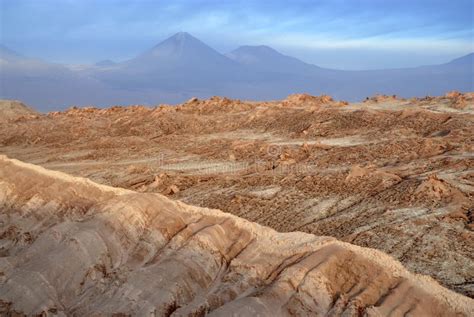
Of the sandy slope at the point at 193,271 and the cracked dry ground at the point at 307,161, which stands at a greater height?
the sandy slope at the point at 193,271

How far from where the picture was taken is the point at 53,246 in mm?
6344

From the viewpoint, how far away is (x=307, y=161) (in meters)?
15.7

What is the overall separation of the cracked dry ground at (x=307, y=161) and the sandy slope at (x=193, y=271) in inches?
111

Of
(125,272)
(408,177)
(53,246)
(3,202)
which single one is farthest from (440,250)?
(3,202)

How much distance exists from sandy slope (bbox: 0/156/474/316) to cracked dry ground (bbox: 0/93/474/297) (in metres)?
2.82

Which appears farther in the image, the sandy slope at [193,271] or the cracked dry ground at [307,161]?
the cracked dry ground at [307,161]

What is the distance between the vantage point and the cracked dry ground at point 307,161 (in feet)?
32.8

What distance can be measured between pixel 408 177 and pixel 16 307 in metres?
9.67

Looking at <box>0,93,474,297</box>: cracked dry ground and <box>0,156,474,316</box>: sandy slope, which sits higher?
<box>0,156,474,316</box>: sandy slope

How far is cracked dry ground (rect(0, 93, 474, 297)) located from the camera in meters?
9.98

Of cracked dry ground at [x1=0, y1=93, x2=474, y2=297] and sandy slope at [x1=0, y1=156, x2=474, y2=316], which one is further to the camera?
cracked dry ground at [x1=0, y1=93, x2=474, y2=297]

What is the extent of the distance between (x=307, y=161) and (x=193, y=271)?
10.4 m

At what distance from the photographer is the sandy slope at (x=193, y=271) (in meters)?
5.03

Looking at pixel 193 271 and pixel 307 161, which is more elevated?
pixel 193 271
